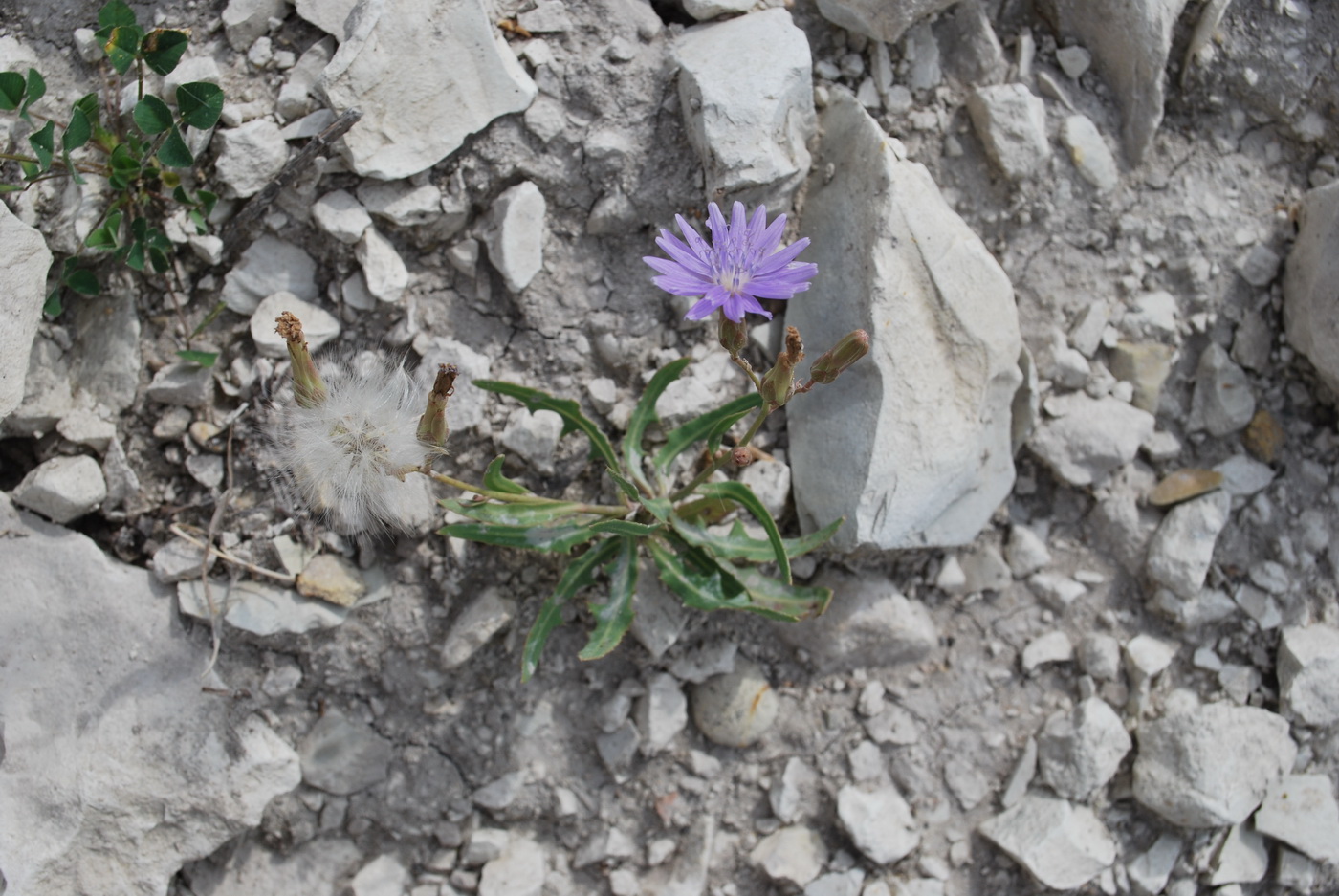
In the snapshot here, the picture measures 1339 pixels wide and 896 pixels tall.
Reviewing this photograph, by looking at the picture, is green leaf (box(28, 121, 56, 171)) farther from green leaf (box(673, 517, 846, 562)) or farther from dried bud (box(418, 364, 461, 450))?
green leaf (box(673, 517, 846, 562))

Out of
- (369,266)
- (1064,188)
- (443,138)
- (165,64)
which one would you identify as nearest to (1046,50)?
(1064,188)

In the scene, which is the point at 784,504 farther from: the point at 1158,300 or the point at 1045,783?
the point at 1158,300

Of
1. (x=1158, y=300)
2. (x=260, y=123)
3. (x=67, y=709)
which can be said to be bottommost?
(x=67, y=709)

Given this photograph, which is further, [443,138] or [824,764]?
[824,764]

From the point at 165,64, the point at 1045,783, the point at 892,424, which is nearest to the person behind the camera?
the point at 165,64

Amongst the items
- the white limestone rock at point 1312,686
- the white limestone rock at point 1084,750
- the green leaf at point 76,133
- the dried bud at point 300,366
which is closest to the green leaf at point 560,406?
the dried bud at point 300,366

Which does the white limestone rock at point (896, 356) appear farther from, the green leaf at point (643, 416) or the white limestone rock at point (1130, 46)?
the white limestone rock at point (1130, 46)

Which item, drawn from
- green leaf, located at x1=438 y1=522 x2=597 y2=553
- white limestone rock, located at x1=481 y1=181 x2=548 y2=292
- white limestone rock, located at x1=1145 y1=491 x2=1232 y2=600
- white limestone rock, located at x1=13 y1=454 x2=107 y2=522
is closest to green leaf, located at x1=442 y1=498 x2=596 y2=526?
green leaf, located at x1=438 y1=522 x2=597 y2=553

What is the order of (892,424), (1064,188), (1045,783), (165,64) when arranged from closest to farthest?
(165,64)
(892,424)
(1045,783)
(1064,188)
